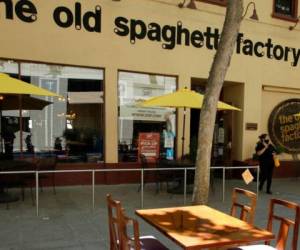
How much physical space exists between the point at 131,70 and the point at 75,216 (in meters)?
4.83

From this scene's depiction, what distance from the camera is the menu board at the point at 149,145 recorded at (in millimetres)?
10680

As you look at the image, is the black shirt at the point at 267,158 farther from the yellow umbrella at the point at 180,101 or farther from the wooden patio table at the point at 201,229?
the wooden patio table at the point at 201,229

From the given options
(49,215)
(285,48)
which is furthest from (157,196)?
(285,48)

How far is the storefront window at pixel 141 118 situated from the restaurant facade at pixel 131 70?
0.03 metres

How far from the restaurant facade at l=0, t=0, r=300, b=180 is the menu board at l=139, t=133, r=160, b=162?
3 centimetres

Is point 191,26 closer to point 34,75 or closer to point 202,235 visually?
point 34,75

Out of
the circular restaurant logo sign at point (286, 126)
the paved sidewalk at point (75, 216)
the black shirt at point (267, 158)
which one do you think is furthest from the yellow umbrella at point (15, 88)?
the circular restaurant logo sign at point (286, 126)

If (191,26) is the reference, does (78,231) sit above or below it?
below

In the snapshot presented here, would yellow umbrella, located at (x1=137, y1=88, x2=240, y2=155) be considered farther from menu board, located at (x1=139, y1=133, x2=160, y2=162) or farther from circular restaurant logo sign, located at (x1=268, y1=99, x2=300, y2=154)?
circular restaurant logo sign, located at (x1=268, y1=99, x2=300, y2=154)

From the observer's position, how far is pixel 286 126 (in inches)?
511

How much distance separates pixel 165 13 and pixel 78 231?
6.98m

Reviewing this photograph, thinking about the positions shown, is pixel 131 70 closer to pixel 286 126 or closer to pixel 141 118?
pixel 141 118

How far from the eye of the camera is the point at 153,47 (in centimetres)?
1056

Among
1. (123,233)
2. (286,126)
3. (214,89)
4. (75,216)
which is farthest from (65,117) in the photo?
(286,126)
